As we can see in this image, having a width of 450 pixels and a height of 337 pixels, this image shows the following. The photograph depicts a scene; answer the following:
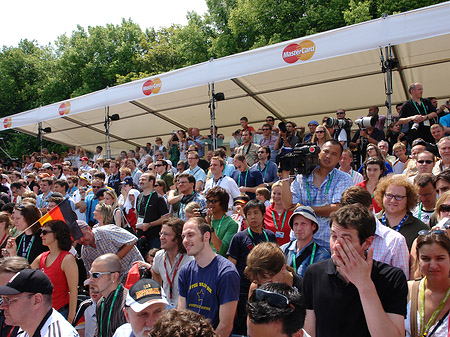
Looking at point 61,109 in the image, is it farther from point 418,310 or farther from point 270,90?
point 418,310

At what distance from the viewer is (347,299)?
2.18 m

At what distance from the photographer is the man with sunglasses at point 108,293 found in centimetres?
339

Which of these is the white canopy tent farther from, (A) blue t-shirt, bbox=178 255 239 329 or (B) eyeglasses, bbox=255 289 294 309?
(B) eyeglasses, bbox=255 289 294 309

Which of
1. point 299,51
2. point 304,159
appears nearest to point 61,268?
point 304,159

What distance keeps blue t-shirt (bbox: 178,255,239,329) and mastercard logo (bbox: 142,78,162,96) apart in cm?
759

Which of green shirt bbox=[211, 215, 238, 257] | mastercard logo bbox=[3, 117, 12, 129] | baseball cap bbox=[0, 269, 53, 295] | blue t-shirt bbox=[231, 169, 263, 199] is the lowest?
baseball cap bbox=[0, 269, 53, 295]

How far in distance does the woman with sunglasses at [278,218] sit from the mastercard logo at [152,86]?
5.93m

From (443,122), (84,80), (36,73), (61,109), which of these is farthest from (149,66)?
(443,122)

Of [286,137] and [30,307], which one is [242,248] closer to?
[30,307]

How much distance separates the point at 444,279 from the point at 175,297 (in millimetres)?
2326

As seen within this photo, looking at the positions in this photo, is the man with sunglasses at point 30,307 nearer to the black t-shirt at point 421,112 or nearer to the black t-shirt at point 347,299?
the black t-shirt at point 347,299

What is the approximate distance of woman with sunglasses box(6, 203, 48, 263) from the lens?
197 inches

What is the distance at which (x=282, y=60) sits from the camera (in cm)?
812

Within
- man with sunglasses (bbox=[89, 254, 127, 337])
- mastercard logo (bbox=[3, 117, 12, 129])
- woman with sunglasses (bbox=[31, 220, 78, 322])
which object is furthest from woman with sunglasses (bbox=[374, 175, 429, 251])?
mastercard logo (bbox=[3, 117, 12, 129])
